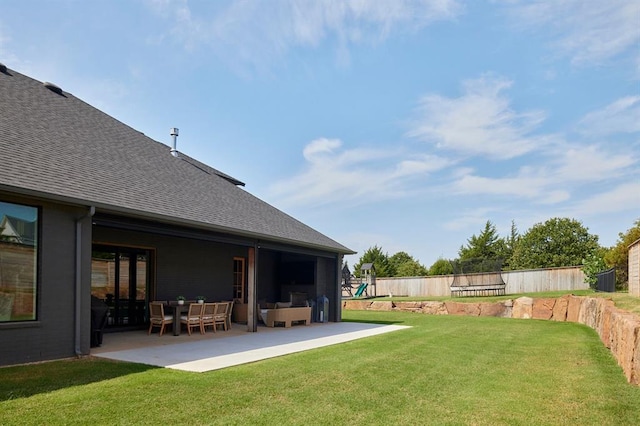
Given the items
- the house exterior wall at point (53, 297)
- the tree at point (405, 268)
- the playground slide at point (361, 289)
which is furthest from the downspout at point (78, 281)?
the tree at point (405, 268)

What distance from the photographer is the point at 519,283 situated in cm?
2428

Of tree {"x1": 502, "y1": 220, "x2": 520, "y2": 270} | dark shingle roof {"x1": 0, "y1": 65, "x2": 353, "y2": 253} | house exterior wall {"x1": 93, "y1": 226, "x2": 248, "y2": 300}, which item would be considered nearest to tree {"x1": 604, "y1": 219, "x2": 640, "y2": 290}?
tree {"x1": 502, "y1": 220, "x2": 520, "y2": 270}

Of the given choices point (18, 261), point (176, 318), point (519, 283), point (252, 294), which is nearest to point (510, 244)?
point (519, 283)

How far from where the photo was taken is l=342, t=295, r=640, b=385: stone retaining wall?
653 centimetres

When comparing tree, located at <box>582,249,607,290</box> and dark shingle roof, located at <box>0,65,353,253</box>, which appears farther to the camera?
tree, located at <box>582,249,607,290</box>

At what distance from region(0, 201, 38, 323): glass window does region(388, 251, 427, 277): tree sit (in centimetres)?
3999

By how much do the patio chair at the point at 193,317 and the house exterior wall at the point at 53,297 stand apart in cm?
342

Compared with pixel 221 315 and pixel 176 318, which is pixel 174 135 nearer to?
pixel 221 315

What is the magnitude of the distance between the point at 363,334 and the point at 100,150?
7755mm

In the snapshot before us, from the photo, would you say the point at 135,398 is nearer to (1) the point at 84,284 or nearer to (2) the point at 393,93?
(1) the point at 84,284

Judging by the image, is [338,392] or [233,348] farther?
[233,348]

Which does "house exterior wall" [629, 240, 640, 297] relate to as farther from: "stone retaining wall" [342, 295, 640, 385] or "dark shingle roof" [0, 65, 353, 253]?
"dark shingle roof" [0, 65, 353, 253]

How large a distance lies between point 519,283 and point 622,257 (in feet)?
27.2

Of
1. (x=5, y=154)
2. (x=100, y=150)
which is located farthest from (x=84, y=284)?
(x=100, y=150)
